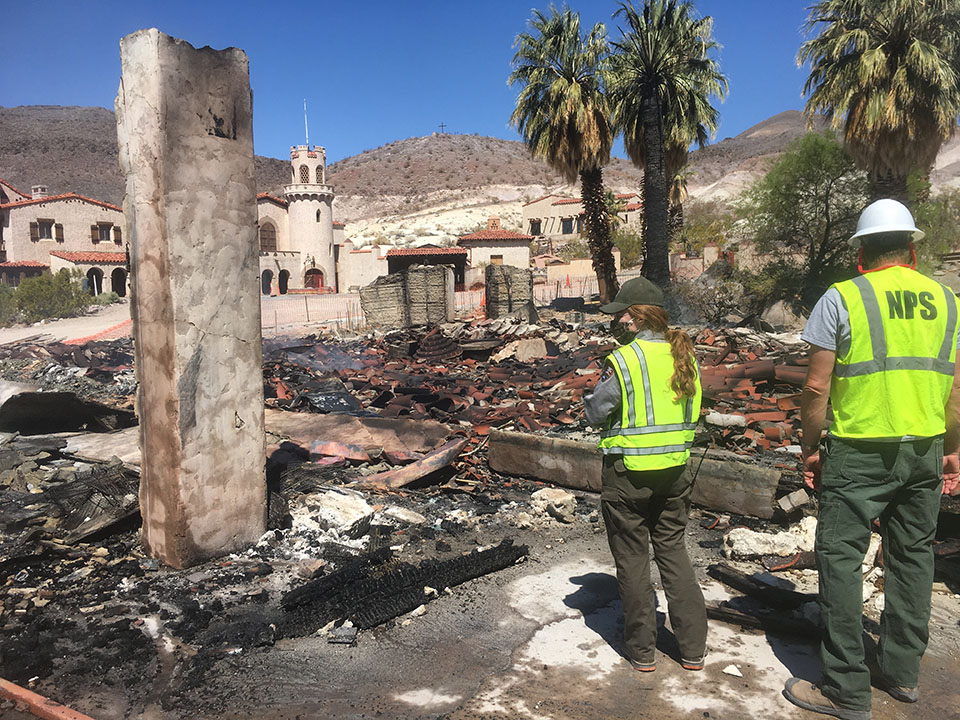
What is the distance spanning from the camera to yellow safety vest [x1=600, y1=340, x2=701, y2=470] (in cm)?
315

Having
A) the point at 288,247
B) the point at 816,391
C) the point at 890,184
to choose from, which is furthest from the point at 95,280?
the point at 816,391

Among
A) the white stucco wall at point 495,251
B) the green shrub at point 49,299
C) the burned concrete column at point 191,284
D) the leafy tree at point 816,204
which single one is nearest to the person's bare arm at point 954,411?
the burned concrete column at point 191,284

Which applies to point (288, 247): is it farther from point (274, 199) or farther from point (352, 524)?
point (352, 524)

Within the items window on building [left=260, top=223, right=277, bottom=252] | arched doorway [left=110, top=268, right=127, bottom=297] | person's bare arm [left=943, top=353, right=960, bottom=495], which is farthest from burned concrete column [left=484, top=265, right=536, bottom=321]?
window on building [left=260, top=223, right=277, bottom=252]

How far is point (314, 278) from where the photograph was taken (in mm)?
47719

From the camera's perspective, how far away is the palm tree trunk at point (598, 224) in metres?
23.8

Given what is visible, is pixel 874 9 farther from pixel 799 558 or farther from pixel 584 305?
pixel 799 558

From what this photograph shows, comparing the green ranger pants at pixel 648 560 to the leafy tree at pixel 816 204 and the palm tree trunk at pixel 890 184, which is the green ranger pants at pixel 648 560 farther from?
the leafy tree at pixel 816 204

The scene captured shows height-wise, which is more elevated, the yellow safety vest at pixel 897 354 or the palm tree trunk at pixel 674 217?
the palm tree trunk at pixel 674 217

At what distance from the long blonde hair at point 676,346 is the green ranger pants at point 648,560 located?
1.29ft

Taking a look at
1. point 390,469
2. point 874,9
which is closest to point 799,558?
point 390,469

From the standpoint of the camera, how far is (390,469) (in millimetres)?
6445

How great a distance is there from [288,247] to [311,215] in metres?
3.88

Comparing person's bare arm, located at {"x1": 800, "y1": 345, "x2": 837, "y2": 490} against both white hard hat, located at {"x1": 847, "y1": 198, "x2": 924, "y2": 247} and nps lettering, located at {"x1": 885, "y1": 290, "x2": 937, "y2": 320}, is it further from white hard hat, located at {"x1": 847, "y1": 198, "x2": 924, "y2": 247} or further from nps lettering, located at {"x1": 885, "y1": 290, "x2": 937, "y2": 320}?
white hard hat, located at {"x1": 847, "y1": 198, "x2": 924, "y2": 247}
